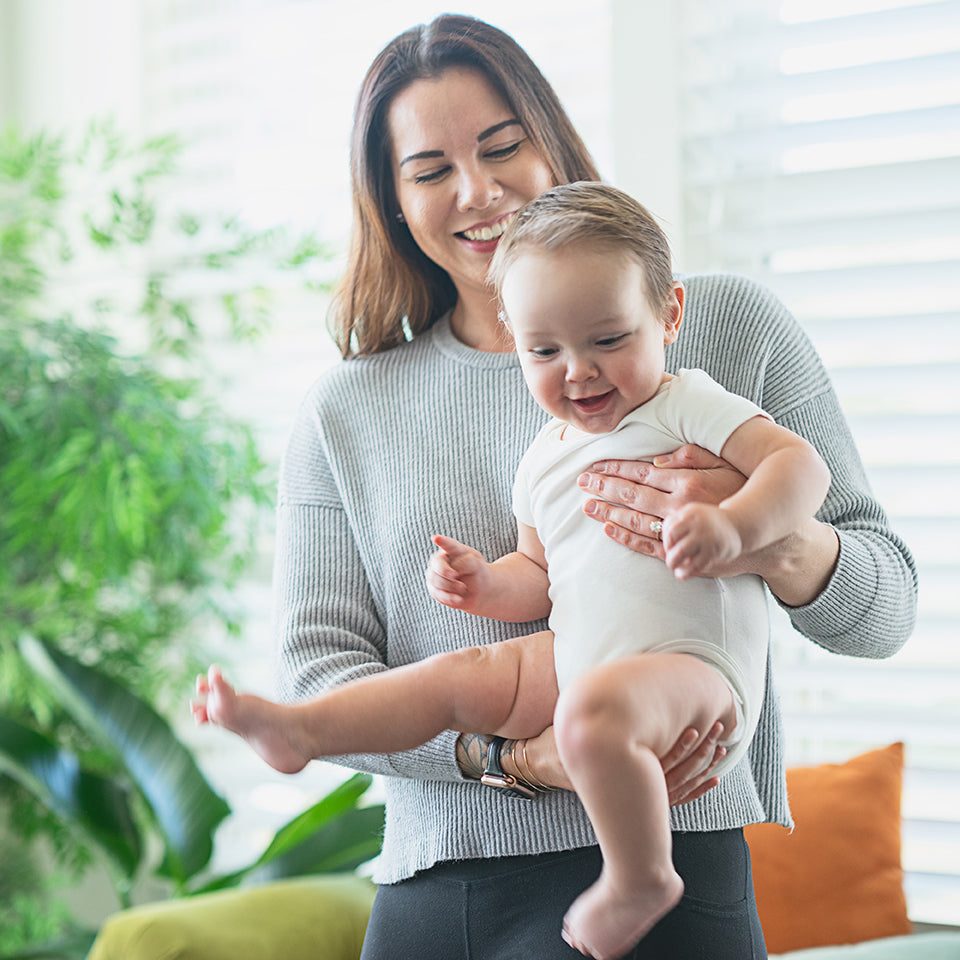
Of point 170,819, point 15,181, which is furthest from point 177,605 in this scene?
point 15,181

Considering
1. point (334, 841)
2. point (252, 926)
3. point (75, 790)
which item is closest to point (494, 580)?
point (252, 926)

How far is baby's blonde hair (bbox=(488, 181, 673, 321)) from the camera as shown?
97 cm

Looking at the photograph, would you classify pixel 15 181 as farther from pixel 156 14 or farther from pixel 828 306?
pixel 828 306

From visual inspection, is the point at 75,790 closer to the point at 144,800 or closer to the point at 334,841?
the point at 144,800

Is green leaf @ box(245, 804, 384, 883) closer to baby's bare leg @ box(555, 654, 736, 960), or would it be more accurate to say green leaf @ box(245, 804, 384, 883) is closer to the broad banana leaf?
the broad banana leaf

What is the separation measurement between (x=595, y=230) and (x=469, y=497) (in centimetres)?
42

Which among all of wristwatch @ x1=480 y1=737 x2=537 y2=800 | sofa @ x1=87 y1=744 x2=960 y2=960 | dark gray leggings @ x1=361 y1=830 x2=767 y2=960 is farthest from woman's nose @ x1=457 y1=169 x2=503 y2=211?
sofa @ x1=87 y1=744 x2=960 y2=960

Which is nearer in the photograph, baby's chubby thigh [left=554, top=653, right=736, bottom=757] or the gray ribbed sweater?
baby's chubby thigh [left=554, top=653, right=736, bottom=757]

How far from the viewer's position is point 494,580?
1115mm

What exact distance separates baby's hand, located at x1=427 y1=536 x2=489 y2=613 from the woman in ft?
0.36

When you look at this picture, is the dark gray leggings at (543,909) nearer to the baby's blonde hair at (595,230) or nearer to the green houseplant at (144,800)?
the baby's blonde hair at (595,230)

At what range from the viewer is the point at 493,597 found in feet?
3.67

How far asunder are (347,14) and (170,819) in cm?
200

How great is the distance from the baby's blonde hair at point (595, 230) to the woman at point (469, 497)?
0.20 meters
